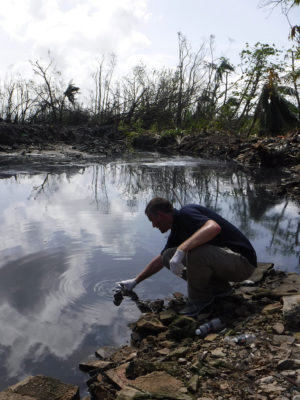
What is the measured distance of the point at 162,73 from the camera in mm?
33281

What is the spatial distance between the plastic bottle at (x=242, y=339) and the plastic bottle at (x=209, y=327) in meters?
0.27

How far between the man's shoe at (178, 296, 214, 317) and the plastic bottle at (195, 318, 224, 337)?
0.89 feet

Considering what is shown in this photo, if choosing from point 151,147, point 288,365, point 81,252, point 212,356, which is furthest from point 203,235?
point 151,147

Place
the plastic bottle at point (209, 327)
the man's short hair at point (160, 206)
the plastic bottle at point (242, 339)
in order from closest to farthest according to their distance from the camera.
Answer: the plastic bottle at point (242, 339)
the plastic bottle at point (209, 327)
the man's short hair at point (160, 206)

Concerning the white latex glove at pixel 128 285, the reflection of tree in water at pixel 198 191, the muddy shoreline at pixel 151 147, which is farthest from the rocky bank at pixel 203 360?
the muddy shoreline at pixel 151 147

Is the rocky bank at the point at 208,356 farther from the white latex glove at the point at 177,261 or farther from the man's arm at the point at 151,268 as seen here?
A: the white latex glove at the point at 177,261

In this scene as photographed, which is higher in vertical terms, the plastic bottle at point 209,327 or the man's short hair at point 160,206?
the man's short hair at point 160,206

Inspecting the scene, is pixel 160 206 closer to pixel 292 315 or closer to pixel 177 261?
pixel 177 261

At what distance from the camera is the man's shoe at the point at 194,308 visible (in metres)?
3.56

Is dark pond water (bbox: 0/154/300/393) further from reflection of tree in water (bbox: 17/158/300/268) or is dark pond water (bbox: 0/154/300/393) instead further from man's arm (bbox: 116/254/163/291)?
man's arm (bbox: 116/254/163/291)

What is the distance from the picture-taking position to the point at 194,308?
3627 millimetres

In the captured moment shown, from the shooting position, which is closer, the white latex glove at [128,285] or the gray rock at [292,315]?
the gray rock at [292,315]

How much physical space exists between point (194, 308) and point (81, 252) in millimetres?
2014

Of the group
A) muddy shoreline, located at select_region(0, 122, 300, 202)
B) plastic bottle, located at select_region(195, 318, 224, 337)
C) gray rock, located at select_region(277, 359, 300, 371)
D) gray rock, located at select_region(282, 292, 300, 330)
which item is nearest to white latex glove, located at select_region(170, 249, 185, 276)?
plastic bottle, located at select_region(195, 318, 224, 337)
